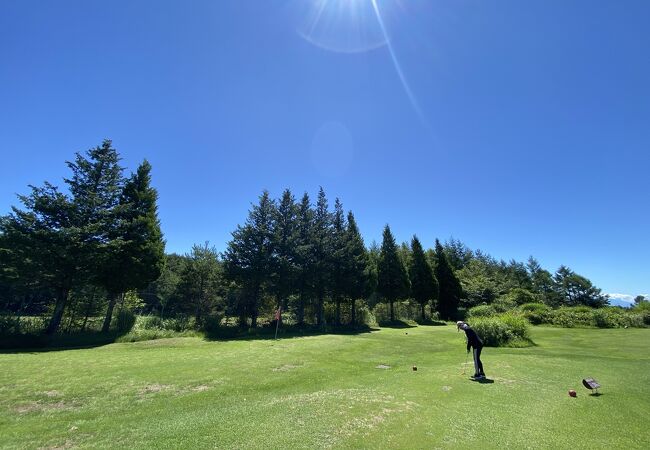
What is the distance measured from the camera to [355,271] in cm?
3109

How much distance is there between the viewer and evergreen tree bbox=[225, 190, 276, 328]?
87.7 feet

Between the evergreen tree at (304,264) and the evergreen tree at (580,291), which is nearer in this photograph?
the evergreen tree at (304,264)

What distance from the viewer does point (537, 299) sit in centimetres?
4675

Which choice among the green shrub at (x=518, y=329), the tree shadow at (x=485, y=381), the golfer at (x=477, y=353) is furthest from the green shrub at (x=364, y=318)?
the tree shadow at (x=485, y=381)

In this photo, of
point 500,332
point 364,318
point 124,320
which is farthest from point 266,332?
point 500,332

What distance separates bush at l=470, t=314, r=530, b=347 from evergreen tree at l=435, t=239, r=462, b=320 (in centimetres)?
2428

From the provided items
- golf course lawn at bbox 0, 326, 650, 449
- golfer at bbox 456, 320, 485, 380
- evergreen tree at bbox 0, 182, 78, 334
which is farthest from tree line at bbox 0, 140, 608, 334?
golfer at bbox 456, 320, 485, 380

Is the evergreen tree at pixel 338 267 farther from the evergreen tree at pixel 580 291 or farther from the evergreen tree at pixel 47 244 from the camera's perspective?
the evergreen tree at pixel 580 291

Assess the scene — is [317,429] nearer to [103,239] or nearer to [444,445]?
[444,445]

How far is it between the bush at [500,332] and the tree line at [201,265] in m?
13.8

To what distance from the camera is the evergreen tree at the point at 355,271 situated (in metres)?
30.5

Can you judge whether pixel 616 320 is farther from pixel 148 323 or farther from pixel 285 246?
pixel 148 323

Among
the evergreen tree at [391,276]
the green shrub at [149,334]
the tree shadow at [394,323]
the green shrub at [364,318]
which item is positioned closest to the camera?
the green shrub at [149,334]

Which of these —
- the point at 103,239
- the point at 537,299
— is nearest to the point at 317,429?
the point at 103,239
